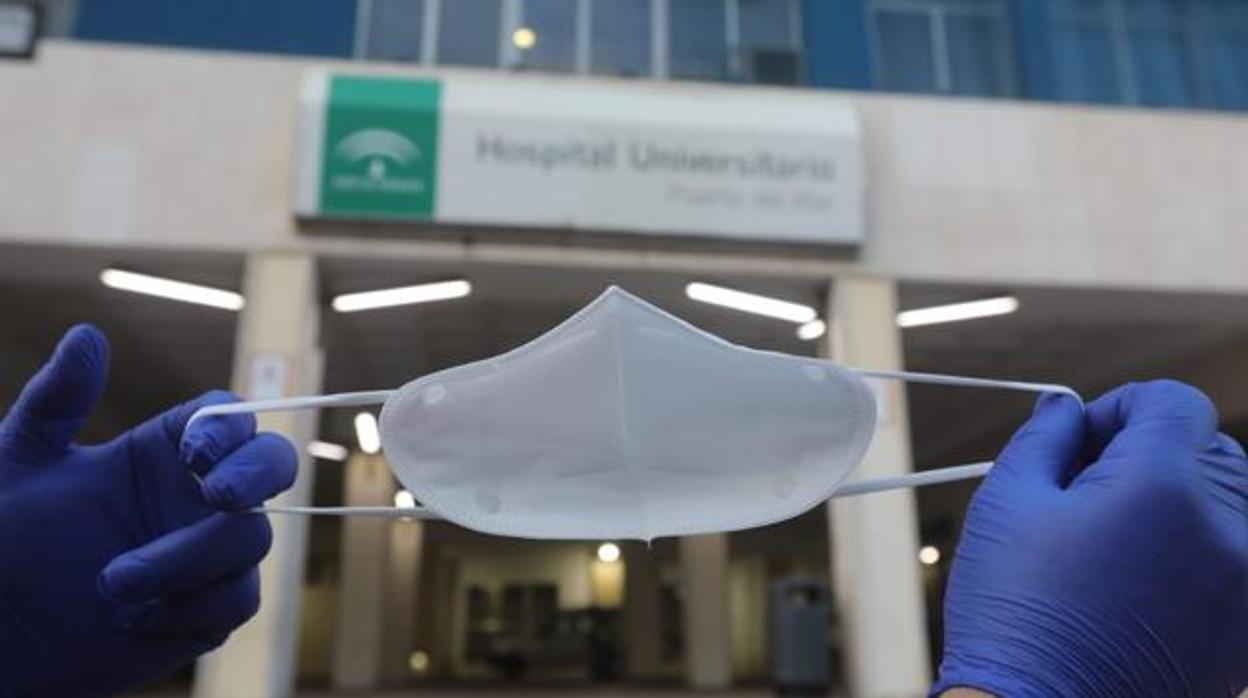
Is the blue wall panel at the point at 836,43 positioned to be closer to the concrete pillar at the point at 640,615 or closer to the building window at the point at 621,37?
the building window at the point at 621,37

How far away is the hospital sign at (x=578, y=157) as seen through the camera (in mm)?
8836

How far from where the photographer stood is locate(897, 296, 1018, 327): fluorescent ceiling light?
33.4 feet

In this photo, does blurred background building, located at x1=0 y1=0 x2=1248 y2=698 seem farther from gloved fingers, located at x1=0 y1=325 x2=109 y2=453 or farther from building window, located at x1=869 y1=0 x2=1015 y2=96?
gloved fingers, located at x1=0 y1=325 x2=109 y2=453

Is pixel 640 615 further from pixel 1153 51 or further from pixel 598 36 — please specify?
pixel 1153 51

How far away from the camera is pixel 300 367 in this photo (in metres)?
8.77

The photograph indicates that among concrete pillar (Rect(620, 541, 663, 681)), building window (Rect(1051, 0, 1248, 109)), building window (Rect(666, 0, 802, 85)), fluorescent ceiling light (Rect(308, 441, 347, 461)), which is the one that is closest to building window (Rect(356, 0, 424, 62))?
building window (Rect(666, 0, 802, 85))

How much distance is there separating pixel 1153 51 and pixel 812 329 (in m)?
4.81

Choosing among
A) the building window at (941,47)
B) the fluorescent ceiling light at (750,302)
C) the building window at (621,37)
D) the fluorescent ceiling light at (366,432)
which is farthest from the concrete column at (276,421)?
the building window at (941,47)

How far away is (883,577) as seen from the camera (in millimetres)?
8930

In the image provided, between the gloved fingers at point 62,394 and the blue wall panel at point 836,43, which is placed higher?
the blue wall panel at point 836,43

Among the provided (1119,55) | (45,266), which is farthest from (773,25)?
(45,266)

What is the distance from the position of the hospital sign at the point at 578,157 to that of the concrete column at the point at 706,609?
6468 millimetres

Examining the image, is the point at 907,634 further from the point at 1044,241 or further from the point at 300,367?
the point at 300,367

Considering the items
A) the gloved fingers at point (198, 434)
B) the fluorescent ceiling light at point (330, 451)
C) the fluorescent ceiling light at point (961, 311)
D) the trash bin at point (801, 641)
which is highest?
the fluorescent ceiling light at point (961, 311)
